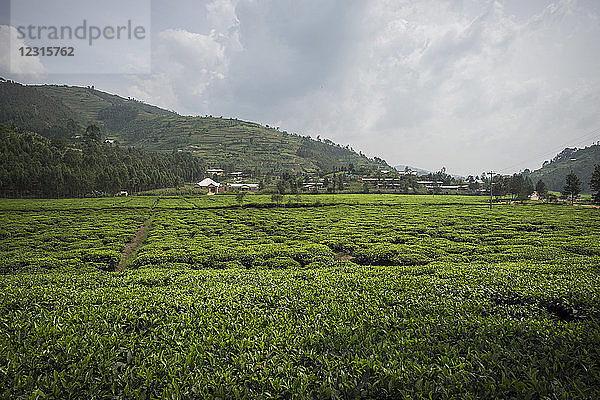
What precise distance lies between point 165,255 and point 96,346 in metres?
12.7

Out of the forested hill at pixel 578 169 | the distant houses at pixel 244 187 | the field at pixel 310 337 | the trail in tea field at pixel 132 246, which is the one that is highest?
the forested hill at pixel 578 169

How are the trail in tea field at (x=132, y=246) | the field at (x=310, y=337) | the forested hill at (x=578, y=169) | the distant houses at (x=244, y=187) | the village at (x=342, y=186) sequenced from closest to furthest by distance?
1. the field at (x=310, y=337)
2. the trail in tea field at (x=132, y=246)
3. the village at (x=342, y=186)
4. the distant houses at (x=244, y=187)
5. the forested hill at (x=578, y=169)

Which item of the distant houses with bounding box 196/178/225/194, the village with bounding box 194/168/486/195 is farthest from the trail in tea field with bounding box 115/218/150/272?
the distant houses with bounding box 196/178/225/194

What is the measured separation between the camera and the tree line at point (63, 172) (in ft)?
203

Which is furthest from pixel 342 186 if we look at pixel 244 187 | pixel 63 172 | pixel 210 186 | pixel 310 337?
pixel 310 337

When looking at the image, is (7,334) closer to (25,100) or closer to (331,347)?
(331,347)

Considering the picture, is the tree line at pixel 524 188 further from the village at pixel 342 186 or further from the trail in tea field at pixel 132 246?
the trail in tea field at pixel 132 246

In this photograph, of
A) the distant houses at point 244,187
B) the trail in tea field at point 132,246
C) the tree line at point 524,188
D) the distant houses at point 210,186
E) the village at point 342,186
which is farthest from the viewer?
the distant houses at point 244,187

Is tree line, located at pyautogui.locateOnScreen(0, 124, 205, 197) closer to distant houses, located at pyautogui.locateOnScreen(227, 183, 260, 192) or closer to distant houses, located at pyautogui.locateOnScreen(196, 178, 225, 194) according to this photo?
distant houses, located at pyautogui.locateOnScreen(196, 178, 225, 194)

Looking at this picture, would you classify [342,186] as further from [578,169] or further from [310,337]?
[578,169]

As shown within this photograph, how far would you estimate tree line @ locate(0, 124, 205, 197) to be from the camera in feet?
203

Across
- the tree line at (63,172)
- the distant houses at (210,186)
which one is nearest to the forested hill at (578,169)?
the distant houses at (210,186)

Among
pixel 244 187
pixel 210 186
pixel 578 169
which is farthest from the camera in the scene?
pixel 578 169

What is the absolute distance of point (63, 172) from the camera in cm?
6800
